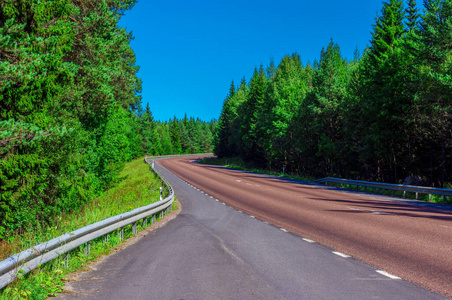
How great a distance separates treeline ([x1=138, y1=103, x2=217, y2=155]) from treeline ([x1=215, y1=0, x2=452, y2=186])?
200ft

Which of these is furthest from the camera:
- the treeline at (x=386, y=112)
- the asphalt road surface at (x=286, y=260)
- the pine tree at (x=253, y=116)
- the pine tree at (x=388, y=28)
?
the pine tree at (x=253, y=116)

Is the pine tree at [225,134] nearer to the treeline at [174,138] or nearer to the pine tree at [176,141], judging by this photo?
the treeline at [174,138]

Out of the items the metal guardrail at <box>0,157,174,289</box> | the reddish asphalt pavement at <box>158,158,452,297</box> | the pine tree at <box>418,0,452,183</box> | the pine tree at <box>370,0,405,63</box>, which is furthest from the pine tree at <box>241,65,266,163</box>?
the metal guardrail at <box>0,157,174,289</box>

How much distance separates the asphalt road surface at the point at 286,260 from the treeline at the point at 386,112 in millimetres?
14189

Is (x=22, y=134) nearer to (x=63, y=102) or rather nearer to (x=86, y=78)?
(x=63, y=102)

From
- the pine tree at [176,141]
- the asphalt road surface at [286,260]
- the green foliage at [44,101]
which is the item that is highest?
the pine tree at [176,141]

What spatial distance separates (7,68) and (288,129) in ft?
136

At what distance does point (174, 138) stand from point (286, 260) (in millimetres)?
127816

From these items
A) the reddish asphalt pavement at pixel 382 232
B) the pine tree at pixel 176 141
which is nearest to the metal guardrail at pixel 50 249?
the reddish asphalt pavement at pixel 382 232

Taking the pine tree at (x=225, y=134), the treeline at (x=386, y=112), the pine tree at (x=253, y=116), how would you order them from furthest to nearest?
the pine tree at (x=225, y=134) < the pine tree at (x=253, y=116) < the treeline at (x=386, y=112)

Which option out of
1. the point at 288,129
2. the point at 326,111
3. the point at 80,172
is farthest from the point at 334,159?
the point at 80,172

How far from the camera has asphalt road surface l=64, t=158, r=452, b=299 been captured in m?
4.97

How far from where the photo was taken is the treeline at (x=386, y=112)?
2344 centimetres

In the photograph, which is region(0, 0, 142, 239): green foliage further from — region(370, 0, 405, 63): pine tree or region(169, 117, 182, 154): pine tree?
region(169, 117, 182, 154): pine tree
